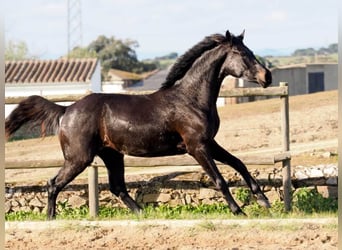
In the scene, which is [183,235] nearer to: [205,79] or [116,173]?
[116,173]

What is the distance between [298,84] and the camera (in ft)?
168

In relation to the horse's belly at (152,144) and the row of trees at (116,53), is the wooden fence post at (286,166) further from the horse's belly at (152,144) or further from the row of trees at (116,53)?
the row of trees at (116,53)

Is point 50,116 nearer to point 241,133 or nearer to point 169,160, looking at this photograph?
point 169,160

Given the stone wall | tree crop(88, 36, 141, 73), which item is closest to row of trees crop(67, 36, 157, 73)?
tree crop(88, 36, 141, 73)

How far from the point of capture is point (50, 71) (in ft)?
133

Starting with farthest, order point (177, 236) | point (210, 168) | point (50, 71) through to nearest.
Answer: point (50, 71) → point (210, 168) → point (177, 236)

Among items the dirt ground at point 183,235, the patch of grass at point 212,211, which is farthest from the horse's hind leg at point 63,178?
the dirt ground at point 183,235

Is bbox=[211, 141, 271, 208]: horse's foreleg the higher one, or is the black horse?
the black horse

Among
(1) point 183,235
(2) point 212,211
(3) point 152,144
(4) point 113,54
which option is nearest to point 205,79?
(3) point 152,144

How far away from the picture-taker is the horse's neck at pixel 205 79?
952 centimetres

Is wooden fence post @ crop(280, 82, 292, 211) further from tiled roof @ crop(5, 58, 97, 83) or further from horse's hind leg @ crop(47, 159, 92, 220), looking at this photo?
tiled roof @ crop(5, 58, 97, 83)

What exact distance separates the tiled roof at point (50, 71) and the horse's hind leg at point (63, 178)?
28.4 meters

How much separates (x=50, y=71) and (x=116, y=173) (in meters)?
31.2

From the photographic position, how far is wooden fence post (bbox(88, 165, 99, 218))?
1028 cm
